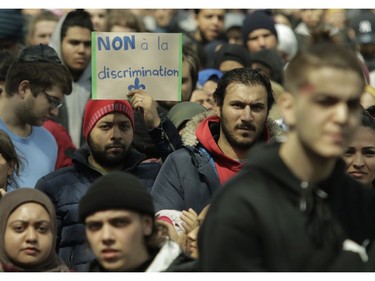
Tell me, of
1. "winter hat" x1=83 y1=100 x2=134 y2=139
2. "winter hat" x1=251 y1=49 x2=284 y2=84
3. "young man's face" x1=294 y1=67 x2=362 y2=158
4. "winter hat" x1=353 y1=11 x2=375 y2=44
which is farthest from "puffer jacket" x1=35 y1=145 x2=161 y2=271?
"winter hat" x1=353 y1=11 x2=375 y2=44

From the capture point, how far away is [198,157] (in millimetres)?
8867

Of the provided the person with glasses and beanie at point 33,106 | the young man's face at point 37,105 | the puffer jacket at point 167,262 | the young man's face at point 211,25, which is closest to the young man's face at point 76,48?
the person with glasses and beanie at point 33,106

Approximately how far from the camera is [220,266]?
5332 millimetres

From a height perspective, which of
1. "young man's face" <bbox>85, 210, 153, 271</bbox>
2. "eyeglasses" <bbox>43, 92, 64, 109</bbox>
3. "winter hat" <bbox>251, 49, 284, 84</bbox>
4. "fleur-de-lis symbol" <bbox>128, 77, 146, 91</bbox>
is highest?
"winter hat" <bbox>251, 49, 284, 84</bbox>

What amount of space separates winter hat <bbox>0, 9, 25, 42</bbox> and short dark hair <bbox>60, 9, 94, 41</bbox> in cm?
131

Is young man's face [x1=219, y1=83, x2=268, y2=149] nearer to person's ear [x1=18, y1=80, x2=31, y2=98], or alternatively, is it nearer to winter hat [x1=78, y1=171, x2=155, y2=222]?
person's ear [x1=18, y1=80, x2=31, y2=98]

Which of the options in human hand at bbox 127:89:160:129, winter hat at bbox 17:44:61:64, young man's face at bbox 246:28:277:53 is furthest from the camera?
young man's face at bbox 246:28:277:53

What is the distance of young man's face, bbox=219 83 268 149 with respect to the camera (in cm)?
892

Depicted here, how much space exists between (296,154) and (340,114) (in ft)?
0.79

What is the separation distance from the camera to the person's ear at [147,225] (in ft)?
20.6

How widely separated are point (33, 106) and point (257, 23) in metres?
5.28

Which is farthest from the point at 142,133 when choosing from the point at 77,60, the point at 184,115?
the point at 77,60

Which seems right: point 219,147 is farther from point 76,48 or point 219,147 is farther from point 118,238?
point 76,48

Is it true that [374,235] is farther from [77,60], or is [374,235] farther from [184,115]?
[77,60]
